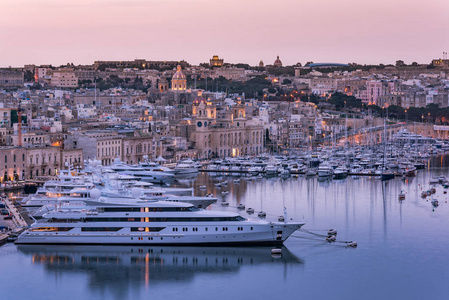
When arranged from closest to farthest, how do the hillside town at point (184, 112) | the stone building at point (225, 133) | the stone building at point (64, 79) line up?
1. the hillside town at point (184, 112)
2. the stone building at point (225, 133)
3. the stone building at point (64, 79)

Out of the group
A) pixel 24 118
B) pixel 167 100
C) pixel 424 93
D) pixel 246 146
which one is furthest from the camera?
pixel 424 93

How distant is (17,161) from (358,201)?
10.2 meters

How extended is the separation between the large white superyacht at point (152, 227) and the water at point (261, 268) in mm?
213

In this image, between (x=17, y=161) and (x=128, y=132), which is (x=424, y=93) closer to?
(x=128, y=132)

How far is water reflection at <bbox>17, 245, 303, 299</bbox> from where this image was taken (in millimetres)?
18953

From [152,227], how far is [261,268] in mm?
2648

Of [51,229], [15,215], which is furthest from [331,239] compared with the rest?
[15,215]

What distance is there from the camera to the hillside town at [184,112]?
34875 mm

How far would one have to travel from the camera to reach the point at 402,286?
60.3ft

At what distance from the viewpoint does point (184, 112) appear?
51250 millimetres

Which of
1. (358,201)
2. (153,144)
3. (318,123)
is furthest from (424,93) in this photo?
(358,201)

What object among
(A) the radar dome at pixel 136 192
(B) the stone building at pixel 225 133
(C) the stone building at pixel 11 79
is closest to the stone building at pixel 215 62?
(C) the stone building at pixel 11 79

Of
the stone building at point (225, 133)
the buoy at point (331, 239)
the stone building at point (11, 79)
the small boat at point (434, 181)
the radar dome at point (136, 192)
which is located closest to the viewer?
the buoy at point (331, 239)

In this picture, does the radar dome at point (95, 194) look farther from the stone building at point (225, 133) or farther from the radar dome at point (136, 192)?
the stone building at point (225, 133)
